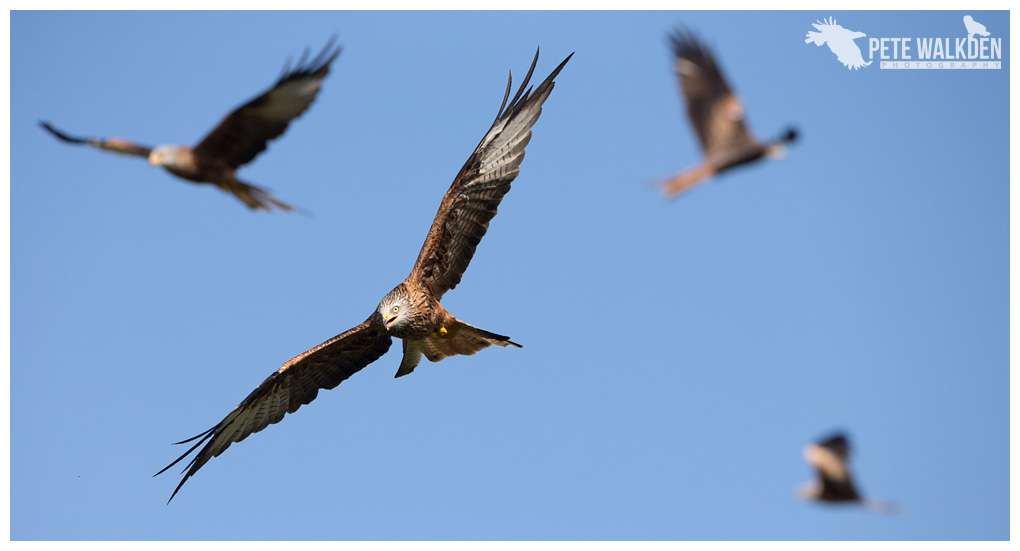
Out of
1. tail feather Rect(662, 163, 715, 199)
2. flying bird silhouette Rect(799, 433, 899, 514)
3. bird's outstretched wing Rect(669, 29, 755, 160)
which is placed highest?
bird's outstretched wing Rect(669, 29, 755, 160)

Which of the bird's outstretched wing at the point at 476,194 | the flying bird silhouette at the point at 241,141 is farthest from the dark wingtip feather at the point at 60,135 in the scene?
the bird's outstretched wing at the point at 476,194

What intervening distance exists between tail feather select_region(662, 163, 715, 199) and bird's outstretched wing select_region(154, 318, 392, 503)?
5088 millimetres

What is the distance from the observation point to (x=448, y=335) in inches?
389

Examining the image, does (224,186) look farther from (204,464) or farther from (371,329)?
(204,464)

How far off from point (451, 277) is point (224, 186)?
3553mm

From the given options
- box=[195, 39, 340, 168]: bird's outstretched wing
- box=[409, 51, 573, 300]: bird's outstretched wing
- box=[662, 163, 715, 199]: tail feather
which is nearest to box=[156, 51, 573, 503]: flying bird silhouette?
box=[409, 51, 573, 300]: bird's outstretched wing

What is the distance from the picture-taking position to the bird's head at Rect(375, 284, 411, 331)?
9094mm

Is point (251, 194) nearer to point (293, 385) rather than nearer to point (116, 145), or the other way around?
point (116, 145)

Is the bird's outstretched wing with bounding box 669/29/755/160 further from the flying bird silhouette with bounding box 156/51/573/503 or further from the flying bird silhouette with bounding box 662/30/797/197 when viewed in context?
the flying bird silhouette with bounding box 156/51/573/503

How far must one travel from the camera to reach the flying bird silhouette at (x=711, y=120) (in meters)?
5.65

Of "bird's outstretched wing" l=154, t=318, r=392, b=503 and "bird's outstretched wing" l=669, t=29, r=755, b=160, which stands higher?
"bird's outstretched wing" l=669, t=29, r=755, b=160
